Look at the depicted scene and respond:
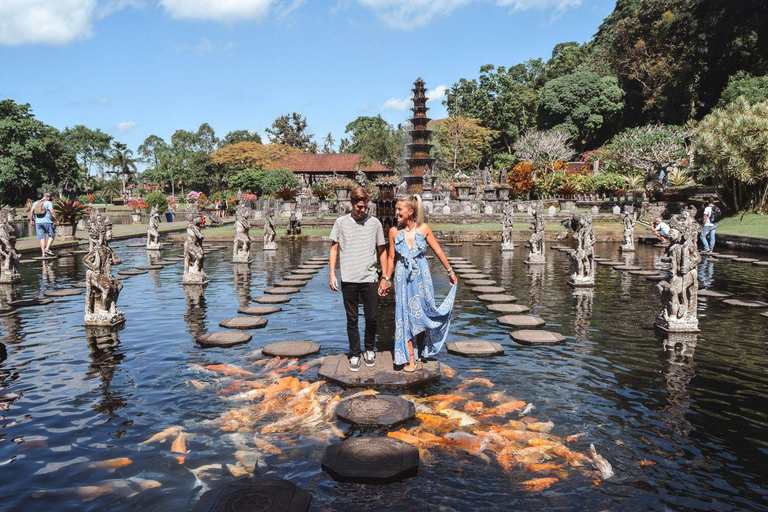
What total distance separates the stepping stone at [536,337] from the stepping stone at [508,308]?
1.48 m

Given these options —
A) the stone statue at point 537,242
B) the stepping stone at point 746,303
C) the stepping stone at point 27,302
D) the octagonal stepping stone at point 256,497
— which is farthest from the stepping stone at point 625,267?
the stepping stone at point 27,302

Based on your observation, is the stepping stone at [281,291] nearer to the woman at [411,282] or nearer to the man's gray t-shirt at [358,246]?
the man's gray t-shirt at [358,246]

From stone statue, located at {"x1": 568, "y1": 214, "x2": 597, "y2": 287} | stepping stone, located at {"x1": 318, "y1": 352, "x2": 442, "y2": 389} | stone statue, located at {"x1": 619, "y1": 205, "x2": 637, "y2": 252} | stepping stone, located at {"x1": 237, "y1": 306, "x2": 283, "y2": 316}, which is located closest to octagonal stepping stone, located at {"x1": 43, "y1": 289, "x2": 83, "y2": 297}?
stepping stone, located at {"x1": 237, "y1": 306, "x2": 283, "y2": 316}

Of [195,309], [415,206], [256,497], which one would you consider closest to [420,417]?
[256,497]

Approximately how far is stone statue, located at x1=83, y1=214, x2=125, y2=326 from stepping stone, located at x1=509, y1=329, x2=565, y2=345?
20.3 feet

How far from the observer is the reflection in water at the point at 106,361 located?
4.98 m

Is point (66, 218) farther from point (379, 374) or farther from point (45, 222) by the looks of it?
point (379, 374)

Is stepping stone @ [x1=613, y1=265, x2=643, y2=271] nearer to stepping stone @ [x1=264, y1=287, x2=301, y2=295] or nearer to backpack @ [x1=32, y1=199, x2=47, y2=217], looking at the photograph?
stepping stone @ [x1=264, y1=287, x2=301, y2=295]

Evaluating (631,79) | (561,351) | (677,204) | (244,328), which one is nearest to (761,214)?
(677,204)

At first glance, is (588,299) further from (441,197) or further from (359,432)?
(441,197)

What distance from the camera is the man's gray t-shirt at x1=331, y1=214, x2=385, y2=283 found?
5602 millimetres

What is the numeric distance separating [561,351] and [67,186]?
219 ft

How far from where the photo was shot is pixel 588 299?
10.4m

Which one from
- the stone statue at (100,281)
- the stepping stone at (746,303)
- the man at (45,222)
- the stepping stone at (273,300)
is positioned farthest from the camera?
the man at (45,222)
